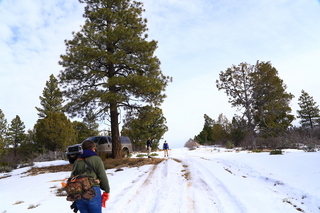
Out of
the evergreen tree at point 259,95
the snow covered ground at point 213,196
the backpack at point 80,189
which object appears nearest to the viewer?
the backpack at point 80,189

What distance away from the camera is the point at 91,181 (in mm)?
3316

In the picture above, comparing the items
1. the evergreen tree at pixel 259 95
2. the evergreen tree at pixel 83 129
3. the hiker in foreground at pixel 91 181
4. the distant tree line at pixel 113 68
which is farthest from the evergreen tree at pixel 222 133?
the hiker in foreground at pixel 91 181

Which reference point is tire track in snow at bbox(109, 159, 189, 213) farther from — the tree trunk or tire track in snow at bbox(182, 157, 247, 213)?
the tree trunk

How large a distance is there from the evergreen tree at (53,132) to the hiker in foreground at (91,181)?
A: 97.7ft

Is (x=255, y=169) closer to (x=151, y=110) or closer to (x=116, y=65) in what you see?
(x=151, y=110)

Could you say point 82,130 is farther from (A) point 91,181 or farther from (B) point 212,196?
(A) point 91,181

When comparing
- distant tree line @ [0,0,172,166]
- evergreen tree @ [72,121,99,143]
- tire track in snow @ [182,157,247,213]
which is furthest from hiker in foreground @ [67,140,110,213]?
evergreen tree @ [72,121,99,143]

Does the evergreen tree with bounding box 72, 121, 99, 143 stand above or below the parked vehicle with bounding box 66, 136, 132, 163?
above

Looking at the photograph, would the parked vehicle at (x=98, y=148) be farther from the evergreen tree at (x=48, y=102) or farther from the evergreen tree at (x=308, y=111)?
the evergreen tree at (x=308, y=111)

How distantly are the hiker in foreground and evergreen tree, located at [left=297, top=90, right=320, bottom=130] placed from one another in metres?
48.5

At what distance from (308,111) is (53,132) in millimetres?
47810

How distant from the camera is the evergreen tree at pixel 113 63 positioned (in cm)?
1348

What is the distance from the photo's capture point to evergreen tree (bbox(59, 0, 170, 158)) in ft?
44.2

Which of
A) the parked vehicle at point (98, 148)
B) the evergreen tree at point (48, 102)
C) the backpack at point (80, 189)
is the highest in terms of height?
the evergreen tree at point (48, 102)
